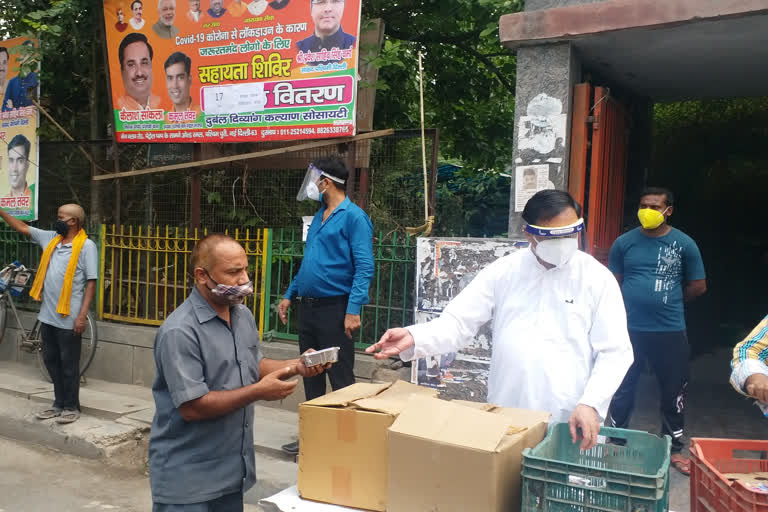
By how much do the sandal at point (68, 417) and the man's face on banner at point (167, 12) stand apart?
386 cm

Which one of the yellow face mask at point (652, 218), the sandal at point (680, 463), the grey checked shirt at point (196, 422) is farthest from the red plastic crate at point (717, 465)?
the yellow face mask at point (652, 218)

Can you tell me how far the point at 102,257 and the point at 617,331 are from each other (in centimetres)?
621

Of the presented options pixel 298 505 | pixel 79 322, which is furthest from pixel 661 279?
pixel 79 322

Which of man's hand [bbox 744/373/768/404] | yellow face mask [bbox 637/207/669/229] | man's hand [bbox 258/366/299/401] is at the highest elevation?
yellow face mask [bbox 637/207/669/229]

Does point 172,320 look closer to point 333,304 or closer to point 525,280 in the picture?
point 525,280

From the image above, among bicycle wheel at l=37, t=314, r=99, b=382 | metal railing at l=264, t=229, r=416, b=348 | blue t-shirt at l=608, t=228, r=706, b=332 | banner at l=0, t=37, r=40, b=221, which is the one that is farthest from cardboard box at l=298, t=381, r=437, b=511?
banner at l=0, t=37, r=40, b=221

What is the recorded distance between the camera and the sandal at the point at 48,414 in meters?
5.91

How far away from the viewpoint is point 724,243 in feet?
31.9

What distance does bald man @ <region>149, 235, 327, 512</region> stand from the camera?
240cm

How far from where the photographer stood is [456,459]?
201cm

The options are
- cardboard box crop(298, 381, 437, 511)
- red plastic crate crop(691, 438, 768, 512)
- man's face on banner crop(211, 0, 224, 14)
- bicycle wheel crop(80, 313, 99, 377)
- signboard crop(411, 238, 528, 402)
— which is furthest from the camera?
bicycle wheel crop(80, 313, 99, 377)

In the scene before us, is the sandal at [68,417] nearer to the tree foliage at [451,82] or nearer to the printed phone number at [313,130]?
the printed phone number at [313,130]

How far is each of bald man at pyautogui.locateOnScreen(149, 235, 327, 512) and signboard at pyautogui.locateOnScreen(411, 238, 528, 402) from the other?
8.25ft

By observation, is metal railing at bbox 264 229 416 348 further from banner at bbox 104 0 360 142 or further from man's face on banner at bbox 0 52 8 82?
man's face on banner at bbox 0 52 8 82
